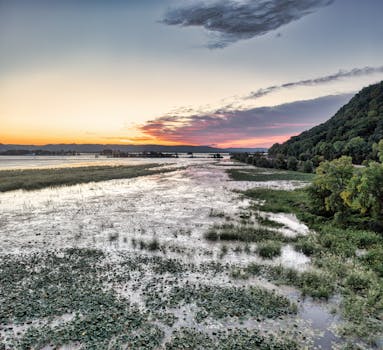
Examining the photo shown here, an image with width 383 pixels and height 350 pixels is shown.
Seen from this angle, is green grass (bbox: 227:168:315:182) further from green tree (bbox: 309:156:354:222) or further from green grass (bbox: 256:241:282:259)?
green grass (bbox: 256:241:282:259)

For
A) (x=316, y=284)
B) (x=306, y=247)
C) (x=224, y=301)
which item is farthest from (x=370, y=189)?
(x=224, y=301)

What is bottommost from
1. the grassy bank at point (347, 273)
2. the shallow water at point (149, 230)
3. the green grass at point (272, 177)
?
the shallow water at point (149, 230)

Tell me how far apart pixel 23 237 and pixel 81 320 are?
56.1 ft

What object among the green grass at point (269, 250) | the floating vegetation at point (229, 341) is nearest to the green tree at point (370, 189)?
the green grass at point (269, 250)

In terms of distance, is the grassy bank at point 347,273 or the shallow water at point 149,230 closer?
the grassy bank at point 347,273

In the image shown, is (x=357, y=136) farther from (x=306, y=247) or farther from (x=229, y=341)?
(x=229, y=341)

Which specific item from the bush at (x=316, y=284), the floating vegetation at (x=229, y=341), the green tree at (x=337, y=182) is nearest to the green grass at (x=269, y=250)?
the bush at (x=316, y=284)

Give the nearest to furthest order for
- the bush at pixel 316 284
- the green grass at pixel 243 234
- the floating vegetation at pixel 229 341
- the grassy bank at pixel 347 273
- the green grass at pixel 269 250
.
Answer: the floating vegetation at pixel 229 341, the grassy bank at pixel 347 273, the bush at pixel 316 284, the green grass at pixel 269 250, the green grass at pixel 243 234

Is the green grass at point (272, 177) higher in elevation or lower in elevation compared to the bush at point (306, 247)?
higher

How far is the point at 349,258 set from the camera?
19422 millimetres

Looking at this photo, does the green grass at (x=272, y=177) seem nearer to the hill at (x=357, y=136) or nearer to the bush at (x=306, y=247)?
the hill at (x=357, y=136)

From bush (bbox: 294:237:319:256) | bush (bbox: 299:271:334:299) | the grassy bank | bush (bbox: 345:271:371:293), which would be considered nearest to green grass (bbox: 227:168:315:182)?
the grassy bank

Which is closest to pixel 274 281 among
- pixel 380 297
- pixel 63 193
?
pixel 380 297

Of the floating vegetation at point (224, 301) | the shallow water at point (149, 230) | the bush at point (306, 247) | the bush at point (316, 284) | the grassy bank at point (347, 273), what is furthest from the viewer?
the bush at point (306, 247)
